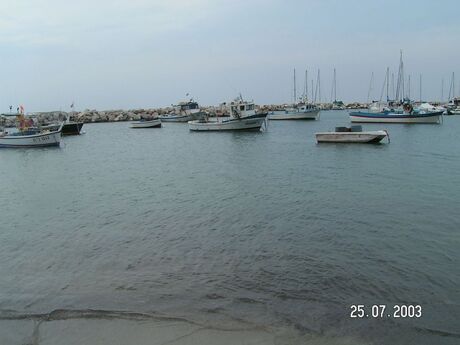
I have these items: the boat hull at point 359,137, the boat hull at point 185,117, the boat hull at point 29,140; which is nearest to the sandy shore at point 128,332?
the boat hull at point 359,137

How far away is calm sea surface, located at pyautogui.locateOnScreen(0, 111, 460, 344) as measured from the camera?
7.95 metres

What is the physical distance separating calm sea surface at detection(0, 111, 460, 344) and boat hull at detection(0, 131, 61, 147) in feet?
74.2

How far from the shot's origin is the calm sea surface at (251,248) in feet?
26.1

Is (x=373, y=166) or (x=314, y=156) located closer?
(x=373, y=166)

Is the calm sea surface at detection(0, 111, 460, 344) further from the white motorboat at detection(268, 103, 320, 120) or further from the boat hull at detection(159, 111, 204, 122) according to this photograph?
the boat hull at detection(159, 111, 204, 122)

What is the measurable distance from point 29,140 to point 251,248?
39493 mm

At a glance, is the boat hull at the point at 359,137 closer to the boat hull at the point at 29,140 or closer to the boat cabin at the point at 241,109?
the boat cabin at the point at 241,109

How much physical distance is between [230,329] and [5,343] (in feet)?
11.4

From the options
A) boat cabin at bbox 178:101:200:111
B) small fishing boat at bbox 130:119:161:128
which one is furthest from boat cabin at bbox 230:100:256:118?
boat cabin at bbox 178:101:200:111

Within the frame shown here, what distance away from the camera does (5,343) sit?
6.86 m

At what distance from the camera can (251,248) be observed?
1112cm

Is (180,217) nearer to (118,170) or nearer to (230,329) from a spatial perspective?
(230,329)

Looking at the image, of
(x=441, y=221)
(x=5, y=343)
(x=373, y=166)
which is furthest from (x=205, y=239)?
(x=373, y=166)

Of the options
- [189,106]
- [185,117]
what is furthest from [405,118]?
[189,106]
